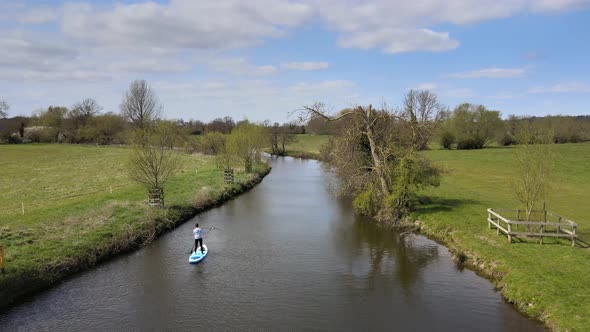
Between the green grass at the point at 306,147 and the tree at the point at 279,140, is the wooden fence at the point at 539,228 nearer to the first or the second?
the green grass at the point at 306,147

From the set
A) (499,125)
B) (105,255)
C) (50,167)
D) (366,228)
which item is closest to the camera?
(105,255)

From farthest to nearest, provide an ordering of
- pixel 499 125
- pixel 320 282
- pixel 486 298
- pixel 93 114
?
pixel 93 114 → pixel 499 125 → pixel 320 282 → pixel 486 298

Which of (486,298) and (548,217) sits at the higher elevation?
(548,217)

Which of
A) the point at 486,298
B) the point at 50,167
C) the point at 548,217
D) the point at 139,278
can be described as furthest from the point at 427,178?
the point at 50,167

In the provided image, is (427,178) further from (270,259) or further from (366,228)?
(270,259)

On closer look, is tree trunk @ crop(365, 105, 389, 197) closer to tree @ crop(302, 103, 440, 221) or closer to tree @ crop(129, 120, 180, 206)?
tree @ crop(302, 103, 440, 221)

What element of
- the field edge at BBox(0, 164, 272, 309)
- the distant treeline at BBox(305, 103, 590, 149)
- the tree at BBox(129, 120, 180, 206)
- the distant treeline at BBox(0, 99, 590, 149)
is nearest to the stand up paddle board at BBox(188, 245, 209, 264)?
the field edge at BBox(0, 164, 272, 309)

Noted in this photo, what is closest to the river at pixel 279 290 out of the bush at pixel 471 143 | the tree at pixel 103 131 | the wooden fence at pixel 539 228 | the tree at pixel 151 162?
the wooden fence at pixel 539 228

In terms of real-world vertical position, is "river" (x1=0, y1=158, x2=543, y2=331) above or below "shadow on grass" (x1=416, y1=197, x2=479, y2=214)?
below
